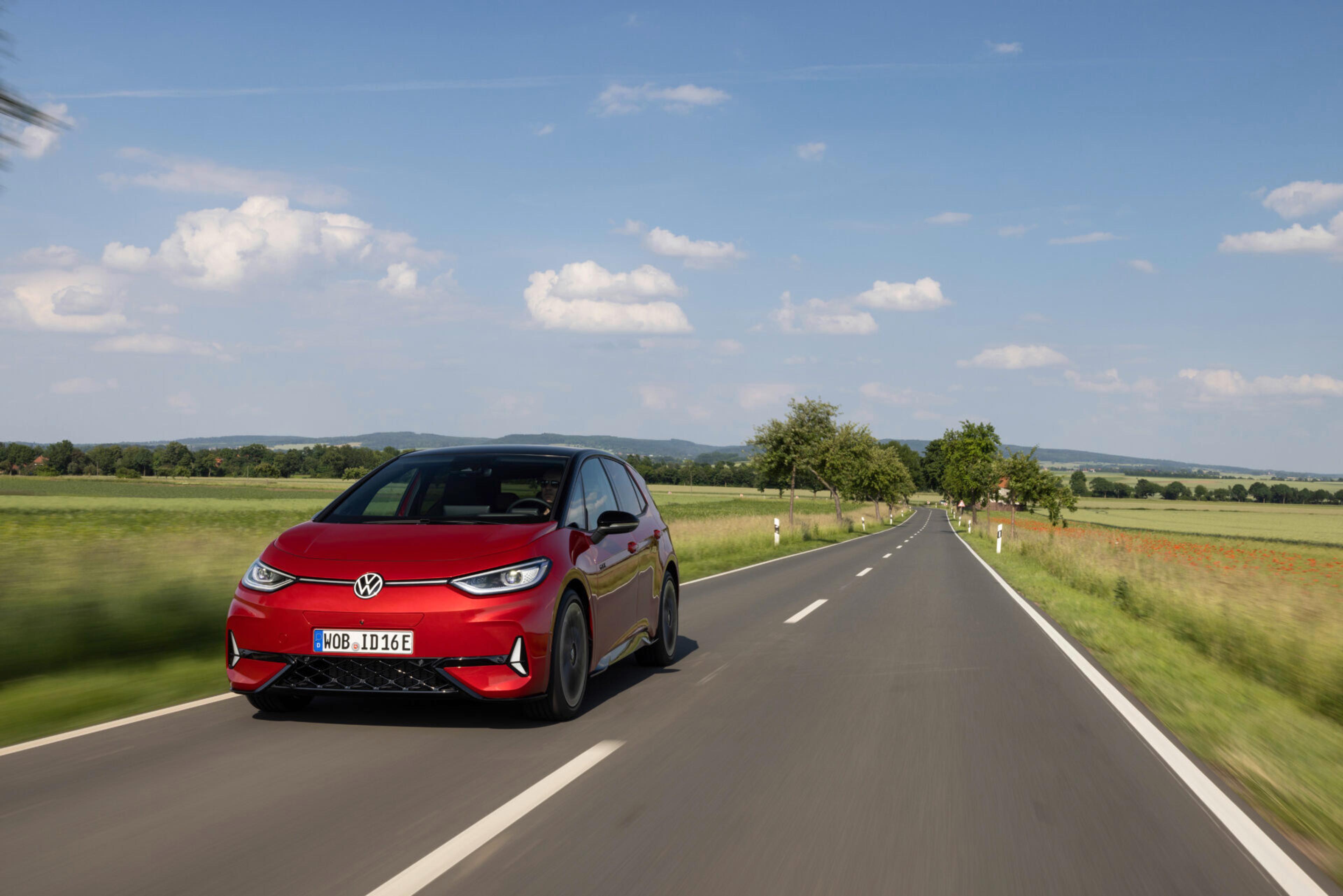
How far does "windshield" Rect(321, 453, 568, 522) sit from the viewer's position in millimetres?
6055

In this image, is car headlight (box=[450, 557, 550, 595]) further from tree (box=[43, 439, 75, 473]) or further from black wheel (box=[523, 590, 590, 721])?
tree (box=[43, 439, 75, 473])

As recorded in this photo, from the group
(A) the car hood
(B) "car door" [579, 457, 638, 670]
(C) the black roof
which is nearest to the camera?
(A) the car hood

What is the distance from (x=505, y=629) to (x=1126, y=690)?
5.09 m

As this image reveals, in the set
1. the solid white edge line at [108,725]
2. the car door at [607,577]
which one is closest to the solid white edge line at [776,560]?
the car door at [607,577]

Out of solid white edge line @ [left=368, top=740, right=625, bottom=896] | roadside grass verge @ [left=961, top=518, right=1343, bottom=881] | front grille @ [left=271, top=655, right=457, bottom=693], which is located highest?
front grille @ [left=271, top=655, right=457, bottom=693]

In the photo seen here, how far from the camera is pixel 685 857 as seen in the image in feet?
11.4

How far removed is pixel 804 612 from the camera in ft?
40.4

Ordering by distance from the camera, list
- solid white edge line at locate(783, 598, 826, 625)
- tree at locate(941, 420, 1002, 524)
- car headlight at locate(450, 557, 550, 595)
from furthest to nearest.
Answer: tree at locate(941, 420, 1002, 524) → solid white edge line at locate(783, 598, 826, 625) → car headlight at locate(450, 557, 550, 595)

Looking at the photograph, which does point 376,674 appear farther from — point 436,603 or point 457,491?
point 457,491

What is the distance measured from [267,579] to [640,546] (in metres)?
2.91

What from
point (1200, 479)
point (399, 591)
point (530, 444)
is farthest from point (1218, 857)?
point (1200, 479)

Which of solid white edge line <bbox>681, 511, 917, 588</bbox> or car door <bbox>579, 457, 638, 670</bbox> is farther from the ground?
car door <bbox>579, 457, 638, 670</bbox>

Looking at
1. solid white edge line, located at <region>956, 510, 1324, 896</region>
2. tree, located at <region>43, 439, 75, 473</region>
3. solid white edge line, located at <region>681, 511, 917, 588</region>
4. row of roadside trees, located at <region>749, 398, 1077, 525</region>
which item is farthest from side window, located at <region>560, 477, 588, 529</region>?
tree, located at <region>43, 439, 75, 473</region>

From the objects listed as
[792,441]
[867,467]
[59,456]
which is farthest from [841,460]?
[59,456]
